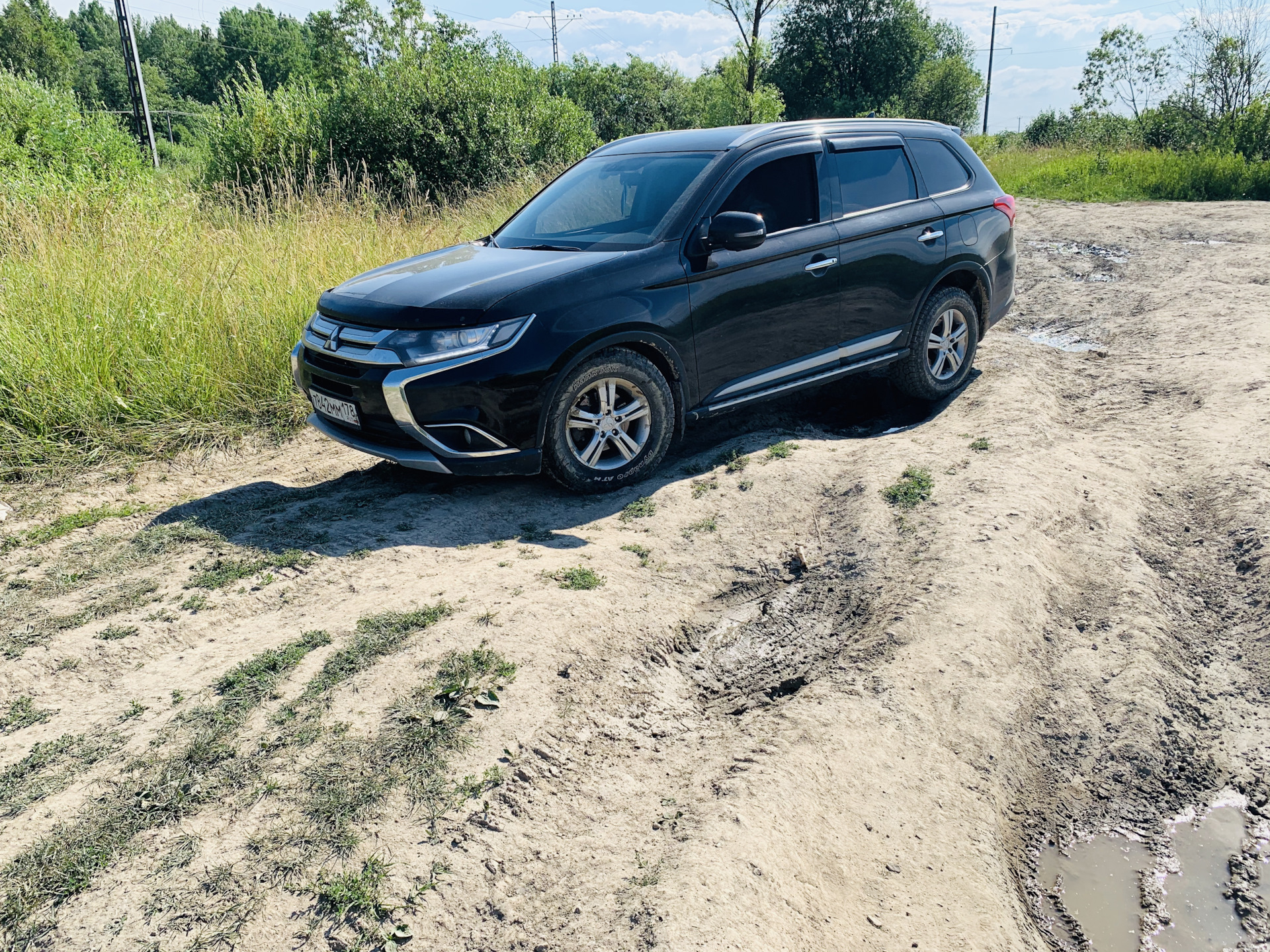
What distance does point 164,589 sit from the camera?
4148mm

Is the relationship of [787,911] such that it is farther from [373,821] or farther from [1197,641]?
[1197,641]

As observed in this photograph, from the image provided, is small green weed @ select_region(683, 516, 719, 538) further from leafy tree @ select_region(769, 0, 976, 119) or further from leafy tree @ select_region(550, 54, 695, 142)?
leafy tree @ select_region(769, 0, 976, 119)

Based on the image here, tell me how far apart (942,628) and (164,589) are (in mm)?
3473

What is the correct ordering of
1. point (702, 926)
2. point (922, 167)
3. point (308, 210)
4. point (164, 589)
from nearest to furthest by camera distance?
point (702, 926)
point (164, 589)
point (922, 167)
point (308, 210)

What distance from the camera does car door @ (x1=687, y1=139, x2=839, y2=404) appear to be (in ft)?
17.0

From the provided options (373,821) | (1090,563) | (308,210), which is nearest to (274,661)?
(373,821)

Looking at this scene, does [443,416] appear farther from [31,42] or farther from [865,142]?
[31,42]

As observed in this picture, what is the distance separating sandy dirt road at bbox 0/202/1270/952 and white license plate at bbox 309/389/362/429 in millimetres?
525

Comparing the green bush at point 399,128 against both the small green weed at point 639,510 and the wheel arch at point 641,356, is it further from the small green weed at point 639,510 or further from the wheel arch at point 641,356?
the small green weed at point 639,510

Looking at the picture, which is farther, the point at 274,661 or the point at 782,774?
the point at 274,661

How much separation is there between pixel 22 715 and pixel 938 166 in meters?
6.22

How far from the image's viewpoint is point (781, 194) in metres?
5.52

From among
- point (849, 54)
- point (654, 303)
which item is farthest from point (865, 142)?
point (849, 54)

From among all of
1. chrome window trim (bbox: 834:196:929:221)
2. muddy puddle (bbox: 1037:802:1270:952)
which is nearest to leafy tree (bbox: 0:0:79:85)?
chrome window trim (bbox: 834:196:929:221)
